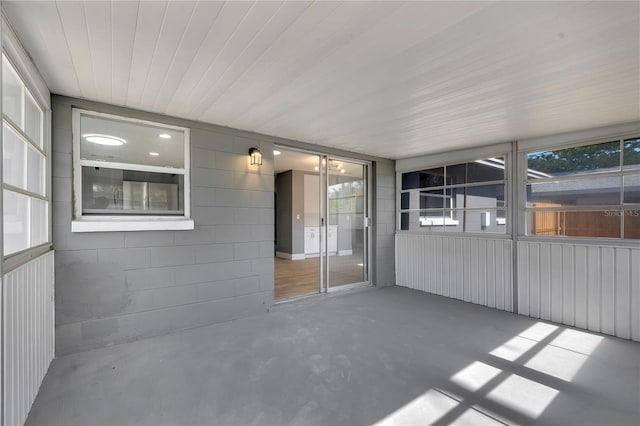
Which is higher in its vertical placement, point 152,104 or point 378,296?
point 152,104

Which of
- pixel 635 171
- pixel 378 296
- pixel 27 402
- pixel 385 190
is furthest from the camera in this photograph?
pixel 385 190

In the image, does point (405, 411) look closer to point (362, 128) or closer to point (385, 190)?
point (362, 128)

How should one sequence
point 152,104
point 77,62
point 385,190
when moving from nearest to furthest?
1. point 77,62
2. point 152,104
3. point 385,190

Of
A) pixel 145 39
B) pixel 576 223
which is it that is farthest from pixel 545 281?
pixel 145 39

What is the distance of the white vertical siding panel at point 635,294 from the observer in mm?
3113

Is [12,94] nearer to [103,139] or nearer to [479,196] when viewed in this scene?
[103,139]

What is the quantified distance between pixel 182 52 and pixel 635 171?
4.52m

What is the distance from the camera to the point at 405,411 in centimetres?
197

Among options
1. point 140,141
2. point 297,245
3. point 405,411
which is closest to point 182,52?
point 140,141

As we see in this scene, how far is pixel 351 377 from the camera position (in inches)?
93.0

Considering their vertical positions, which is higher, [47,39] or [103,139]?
[47,39]

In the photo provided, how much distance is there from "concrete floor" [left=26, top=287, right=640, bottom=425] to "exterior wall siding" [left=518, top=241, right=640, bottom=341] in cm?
22

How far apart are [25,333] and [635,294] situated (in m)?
5.34

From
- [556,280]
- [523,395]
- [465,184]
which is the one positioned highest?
[465,184]
